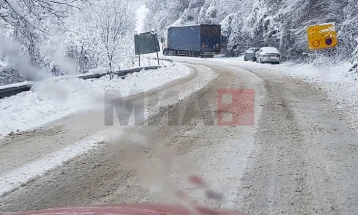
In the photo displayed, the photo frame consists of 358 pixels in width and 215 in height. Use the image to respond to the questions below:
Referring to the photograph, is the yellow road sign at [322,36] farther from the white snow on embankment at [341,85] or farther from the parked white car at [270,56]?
the parked white car at [270,56]

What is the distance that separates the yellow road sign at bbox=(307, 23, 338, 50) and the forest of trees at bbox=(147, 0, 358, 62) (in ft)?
2.04

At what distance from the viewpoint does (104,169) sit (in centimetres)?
468

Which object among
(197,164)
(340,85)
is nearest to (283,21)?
(340,85)

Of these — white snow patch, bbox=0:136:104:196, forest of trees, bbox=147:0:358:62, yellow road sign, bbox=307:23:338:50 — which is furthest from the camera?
forest of trees, bbox=147:0:358:62

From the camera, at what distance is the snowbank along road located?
3.76 m

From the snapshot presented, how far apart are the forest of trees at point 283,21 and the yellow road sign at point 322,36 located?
621 millimetres

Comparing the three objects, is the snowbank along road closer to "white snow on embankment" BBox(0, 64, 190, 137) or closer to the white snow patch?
the white snow patch

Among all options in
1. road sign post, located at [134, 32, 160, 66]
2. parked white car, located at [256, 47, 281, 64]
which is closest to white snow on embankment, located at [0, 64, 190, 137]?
road sign post, located at [134, 32, 160, 66]

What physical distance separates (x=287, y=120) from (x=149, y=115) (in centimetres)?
309

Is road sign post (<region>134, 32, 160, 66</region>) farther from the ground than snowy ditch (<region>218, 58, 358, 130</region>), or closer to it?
farther from the ground

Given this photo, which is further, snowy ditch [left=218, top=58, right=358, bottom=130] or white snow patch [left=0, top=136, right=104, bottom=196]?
snowy ditch [left=218, top=58, right=358, bottom=130]

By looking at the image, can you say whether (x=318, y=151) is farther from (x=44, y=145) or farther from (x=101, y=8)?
(x=101, y=8)

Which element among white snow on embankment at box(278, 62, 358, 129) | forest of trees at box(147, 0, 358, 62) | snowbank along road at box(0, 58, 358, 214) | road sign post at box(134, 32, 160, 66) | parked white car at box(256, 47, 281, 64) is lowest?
snowbank along road at box(0, 58, 358, 214)

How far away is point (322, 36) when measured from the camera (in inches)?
698
